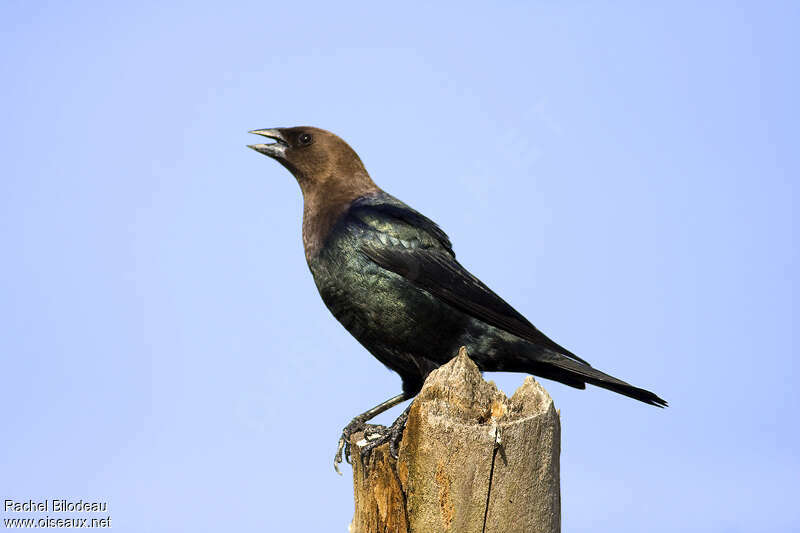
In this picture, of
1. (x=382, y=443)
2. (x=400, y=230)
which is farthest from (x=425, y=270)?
(x=382, y=443)

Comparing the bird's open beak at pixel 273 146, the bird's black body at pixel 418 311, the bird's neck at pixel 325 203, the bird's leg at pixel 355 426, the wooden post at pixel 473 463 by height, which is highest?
the bird's open beak at pixel 273 146

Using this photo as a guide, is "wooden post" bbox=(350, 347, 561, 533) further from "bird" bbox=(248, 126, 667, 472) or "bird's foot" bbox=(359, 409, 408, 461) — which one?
"bird" bbox=(248, 126, 667, 472)

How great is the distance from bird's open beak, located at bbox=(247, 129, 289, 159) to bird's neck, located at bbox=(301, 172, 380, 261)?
41cm

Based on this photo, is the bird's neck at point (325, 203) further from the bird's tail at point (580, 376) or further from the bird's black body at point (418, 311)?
Answer: the bird's tail at point (580, 376)

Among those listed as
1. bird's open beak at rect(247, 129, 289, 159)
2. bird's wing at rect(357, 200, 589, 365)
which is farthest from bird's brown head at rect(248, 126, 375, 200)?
bird's wing at rect(357, 200, 589, 365)

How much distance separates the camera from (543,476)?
12.8 ft

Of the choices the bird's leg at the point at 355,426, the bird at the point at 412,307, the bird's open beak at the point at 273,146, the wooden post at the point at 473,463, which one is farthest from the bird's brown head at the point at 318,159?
the wooden post at the point at 473,463

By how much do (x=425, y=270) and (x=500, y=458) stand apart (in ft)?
5.55

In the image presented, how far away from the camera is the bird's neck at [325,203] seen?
5.49 m

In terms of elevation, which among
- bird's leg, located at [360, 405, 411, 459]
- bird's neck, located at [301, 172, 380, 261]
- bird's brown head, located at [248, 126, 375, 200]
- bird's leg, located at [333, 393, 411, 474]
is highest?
bird's brown head, located at [248, 126, 375, 200]

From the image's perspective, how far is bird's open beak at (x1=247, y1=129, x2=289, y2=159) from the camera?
243 inches

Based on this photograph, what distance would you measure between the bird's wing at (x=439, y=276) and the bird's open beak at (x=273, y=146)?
3.69 feet

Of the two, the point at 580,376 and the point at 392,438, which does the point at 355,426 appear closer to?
the point at 392,438

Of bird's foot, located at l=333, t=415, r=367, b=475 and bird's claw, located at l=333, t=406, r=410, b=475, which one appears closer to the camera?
bird's claw, located at l=333, t=406, r=410, b=475
